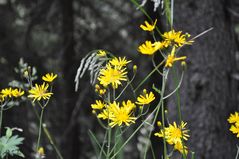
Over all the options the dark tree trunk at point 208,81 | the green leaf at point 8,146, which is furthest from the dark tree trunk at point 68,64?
the green leaf at point 8,146

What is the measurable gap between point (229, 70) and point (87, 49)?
3.69 m

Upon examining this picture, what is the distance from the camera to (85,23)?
24.0 feet

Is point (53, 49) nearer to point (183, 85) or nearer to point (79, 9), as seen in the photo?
point (79, 9)

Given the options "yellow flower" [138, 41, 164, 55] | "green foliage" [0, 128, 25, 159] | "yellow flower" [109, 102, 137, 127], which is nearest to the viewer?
"yellow flower" [138, 41, 164, 55]

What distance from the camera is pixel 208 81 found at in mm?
3494

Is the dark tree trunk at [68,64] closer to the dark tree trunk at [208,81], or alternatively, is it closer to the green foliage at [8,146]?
the dark tree trunk at [208,81]

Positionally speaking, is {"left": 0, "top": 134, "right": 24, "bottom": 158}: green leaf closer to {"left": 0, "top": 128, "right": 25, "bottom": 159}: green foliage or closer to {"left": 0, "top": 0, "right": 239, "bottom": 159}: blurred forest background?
{"left": 0, "top": 128, "right": 25, "bottom": 159}: green foliage

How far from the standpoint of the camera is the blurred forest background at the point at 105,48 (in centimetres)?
348

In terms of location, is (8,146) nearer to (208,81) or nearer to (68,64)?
(208,81)

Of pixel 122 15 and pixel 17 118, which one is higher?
pixel 122 15

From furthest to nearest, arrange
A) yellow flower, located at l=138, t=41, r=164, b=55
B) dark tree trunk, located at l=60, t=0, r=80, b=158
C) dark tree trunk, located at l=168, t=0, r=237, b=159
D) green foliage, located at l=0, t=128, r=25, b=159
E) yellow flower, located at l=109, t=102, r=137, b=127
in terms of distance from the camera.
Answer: dark tree trunk, located at l=60, t=0, r=80, b=158 → dark tree trunk, located at l=168, t=0, r=237, b=159 → green foliage, located at l=0, t=128, r=25, b=159 → yellow flower, located at l=109, t=102, r=137, b=127 → yellow flower, located at l=138, t=41, r=164, b=55

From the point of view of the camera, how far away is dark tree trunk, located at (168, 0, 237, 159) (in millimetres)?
3434

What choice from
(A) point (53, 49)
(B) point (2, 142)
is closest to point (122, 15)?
(A) point (53, 49)

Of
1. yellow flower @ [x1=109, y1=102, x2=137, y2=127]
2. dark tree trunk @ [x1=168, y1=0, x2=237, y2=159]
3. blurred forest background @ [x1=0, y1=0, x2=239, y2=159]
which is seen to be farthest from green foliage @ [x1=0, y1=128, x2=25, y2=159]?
dark tree trunk @ [x1=168, y1=0, x2=237, y2=159]
